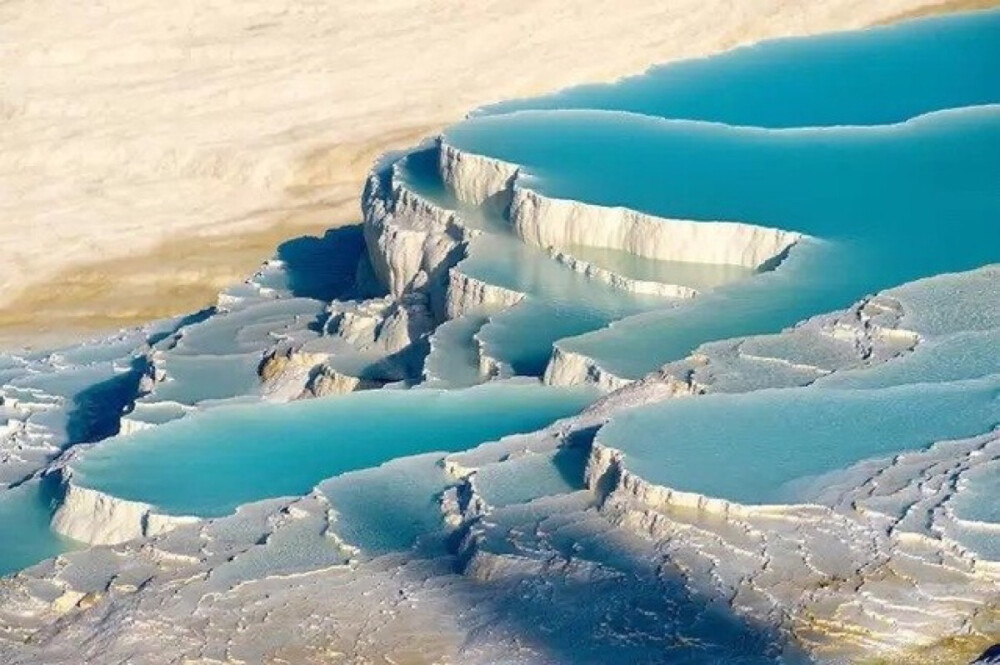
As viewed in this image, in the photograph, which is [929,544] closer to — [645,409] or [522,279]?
[645,409]

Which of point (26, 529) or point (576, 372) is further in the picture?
point (26, 529)

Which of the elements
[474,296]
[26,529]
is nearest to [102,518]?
[26,529]

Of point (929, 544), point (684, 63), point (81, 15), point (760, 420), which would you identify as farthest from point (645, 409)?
point (81, 15)

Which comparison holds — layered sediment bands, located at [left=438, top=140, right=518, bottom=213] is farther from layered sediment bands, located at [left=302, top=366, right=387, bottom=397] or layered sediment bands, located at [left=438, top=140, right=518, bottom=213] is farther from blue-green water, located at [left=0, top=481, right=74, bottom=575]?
blue-green water, located at [left=0, top=481, right=74, bottom=575]

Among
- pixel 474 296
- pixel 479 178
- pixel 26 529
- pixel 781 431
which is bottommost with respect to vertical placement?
pixel 26 529

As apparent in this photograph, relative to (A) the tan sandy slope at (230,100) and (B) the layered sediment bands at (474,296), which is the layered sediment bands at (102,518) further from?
(A) the tan sandy slope at (230,100)

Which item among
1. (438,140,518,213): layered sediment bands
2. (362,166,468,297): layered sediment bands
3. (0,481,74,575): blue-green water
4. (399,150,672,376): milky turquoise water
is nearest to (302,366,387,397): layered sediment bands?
(399,150,672,376): milky turquoise water

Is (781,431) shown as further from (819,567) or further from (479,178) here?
(479,178)
